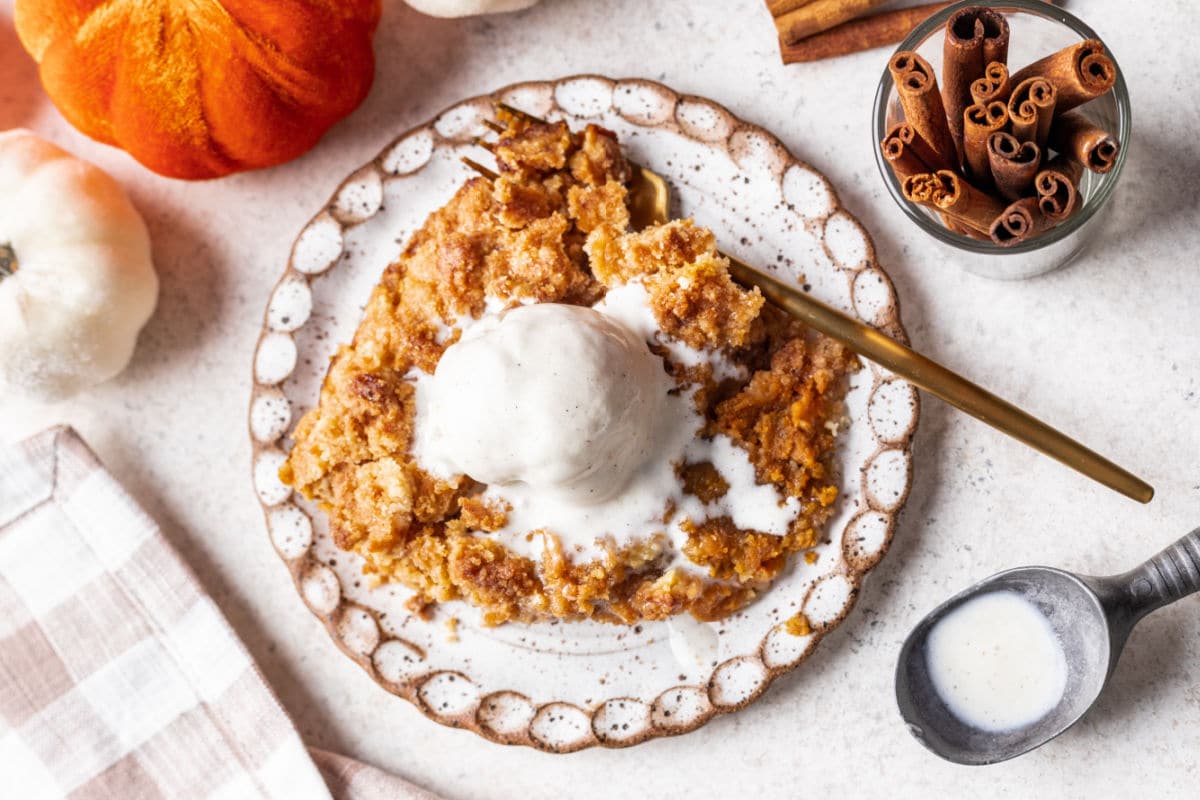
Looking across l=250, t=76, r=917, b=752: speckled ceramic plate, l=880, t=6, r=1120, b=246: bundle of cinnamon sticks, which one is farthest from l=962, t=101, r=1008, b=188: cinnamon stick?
l=250, t=76, r=917, b=752: speckled ceramic plate

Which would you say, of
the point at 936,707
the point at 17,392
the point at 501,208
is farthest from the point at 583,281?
the point at 17,392

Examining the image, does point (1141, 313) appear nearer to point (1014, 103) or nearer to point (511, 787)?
point (1014, 103)

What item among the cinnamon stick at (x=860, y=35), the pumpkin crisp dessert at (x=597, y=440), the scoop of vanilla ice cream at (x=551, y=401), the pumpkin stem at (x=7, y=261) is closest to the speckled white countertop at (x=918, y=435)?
the cinnamon stick at (x=860, y=35)

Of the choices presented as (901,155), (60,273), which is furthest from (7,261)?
(901,155)

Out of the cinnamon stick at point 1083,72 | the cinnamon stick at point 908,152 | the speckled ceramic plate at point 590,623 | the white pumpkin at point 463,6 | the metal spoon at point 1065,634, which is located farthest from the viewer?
the white pumpkin at point 463,6

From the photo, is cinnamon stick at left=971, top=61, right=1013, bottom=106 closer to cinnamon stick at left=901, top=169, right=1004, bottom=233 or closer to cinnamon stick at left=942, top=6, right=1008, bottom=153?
cinnamon stick at left=942, top=6, right=1008, bottom=153

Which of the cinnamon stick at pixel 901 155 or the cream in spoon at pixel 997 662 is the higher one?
the cinnamon stick at pixel 901 155

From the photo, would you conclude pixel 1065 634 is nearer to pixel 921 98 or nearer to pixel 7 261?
pixel 921 98

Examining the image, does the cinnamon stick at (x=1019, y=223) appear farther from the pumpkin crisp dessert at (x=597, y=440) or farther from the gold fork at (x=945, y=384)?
the pumpkin crisp dessert at (x=597, y=440)
